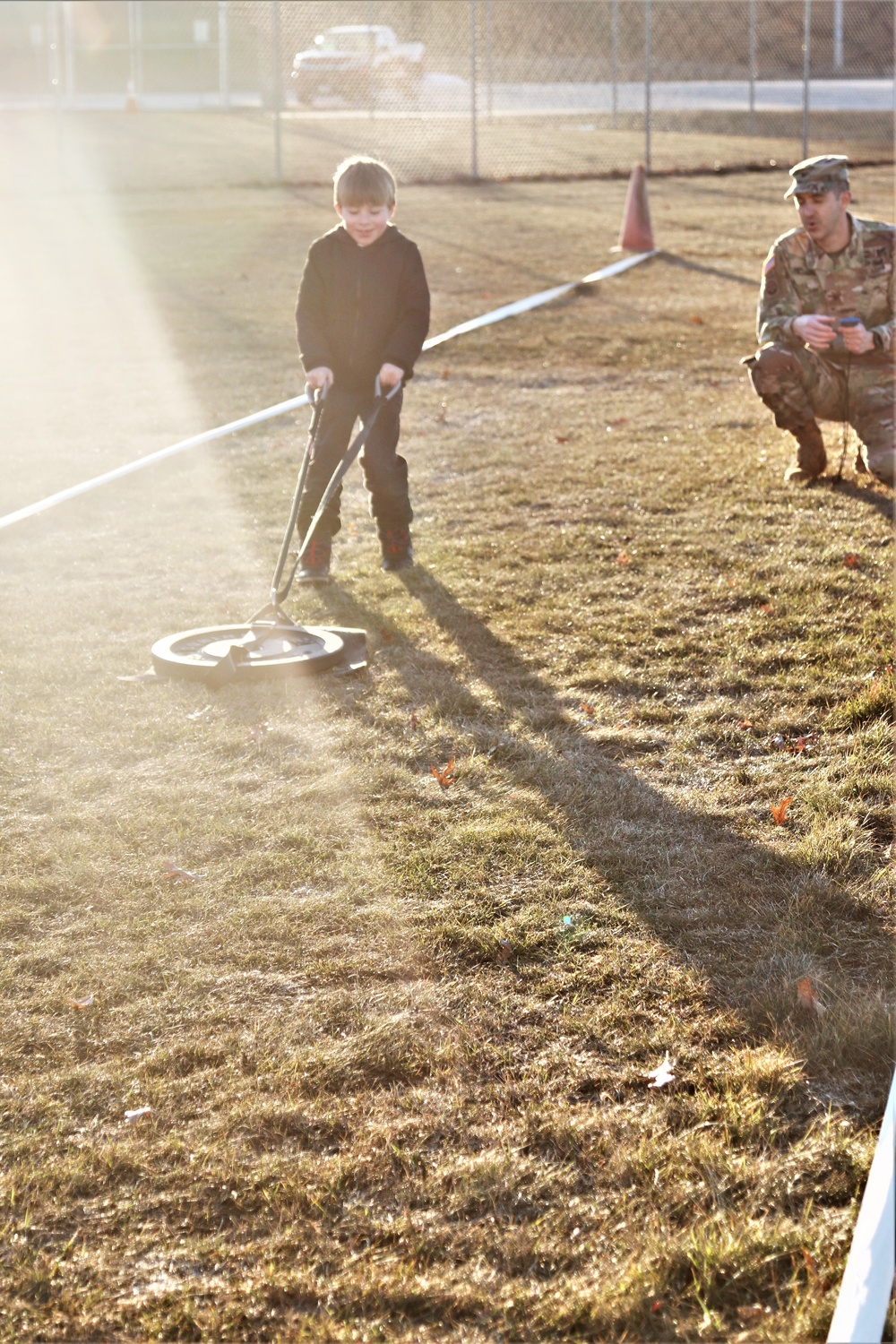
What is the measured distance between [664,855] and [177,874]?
1.17 metres

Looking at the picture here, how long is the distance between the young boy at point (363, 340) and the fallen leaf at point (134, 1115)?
3.35 m

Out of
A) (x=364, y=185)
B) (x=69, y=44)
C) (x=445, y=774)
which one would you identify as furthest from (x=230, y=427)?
(x=69, y=44)

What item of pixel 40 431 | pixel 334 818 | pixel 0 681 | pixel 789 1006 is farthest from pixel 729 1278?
pixel 40 431

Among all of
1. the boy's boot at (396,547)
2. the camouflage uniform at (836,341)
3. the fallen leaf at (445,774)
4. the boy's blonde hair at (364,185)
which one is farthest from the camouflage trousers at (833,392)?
the fallen leaf at (445,774)

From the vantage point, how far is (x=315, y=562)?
583 cm

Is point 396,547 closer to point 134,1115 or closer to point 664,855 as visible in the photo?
point 664,855

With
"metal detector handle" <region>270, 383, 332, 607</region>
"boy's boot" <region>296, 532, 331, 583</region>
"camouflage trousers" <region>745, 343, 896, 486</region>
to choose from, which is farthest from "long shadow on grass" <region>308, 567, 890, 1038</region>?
"camouflage trousers" <region>745, 343, 896, 486</region>

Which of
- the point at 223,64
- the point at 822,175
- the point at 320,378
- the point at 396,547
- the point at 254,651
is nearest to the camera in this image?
the point at 254,651

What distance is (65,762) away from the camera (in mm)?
4199

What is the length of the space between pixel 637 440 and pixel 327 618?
10.3ft

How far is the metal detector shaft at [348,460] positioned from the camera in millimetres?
5191

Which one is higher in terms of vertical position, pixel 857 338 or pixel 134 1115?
pixel 857 338

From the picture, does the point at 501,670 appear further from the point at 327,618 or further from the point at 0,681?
the point at 0,681

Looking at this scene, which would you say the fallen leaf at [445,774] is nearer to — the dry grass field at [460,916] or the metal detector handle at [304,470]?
the dry grass field at [460,916]
